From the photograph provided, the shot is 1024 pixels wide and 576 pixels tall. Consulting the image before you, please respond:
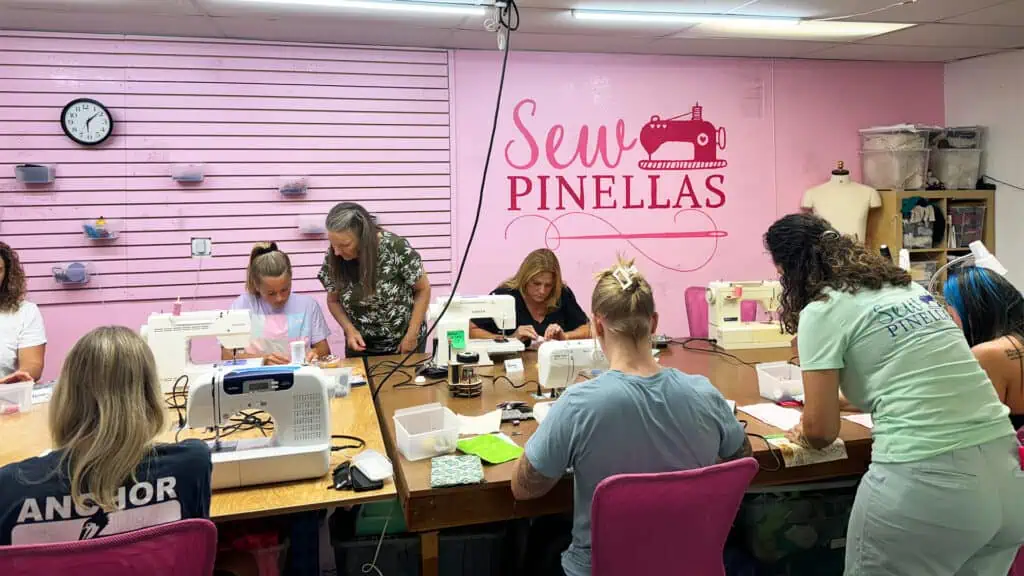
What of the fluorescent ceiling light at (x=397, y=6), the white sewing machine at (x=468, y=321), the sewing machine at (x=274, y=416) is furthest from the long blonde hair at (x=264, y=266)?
the sewing machine at (x=274, y=416)

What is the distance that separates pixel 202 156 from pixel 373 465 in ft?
9.93

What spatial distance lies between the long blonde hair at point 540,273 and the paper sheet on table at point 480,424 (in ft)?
4.50

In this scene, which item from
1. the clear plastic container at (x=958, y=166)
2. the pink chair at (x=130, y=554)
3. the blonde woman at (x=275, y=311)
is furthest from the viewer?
the clear plastic container at (x=958, y=166)

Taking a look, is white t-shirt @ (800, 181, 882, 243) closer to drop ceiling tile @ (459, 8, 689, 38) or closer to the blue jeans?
drop ceiling tile @ (459, 8, 689, 38)

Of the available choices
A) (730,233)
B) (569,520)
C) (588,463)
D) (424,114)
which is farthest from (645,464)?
(730,233)

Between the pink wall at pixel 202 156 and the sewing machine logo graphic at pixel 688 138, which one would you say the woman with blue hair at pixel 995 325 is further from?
the pink wall at pixel 202 156

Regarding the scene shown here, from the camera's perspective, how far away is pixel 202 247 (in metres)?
4.24

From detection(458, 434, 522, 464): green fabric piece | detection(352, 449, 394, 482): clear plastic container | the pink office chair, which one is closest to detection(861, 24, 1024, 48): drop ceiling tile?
the pink office chair

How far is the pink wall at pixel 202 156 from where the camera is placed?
4.02m

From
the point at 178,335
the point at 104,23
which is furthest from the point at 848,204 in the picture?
the point at 104,23

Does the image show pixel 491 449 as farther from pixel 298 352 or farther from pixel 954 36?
pixel 954 36

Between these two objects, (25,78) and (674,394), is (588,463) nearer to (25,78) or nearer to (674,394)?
(674,394)

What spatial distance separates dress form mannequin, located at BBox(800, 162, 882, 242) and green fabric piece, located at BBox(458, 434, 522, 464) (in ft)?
11.9

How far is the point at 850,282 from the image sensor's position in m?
1.80
